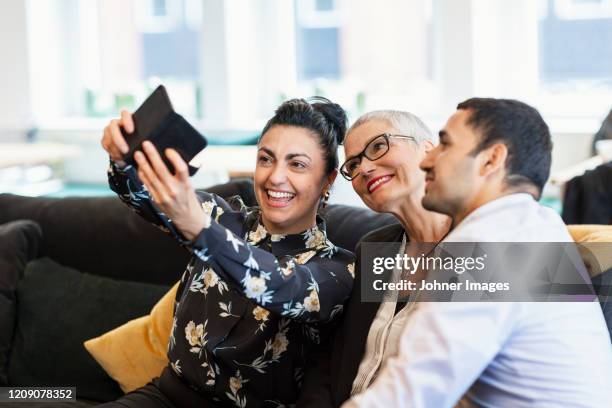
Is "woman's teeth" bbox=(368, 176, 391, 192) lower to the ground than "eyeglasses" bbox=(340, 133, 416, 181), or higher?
lower

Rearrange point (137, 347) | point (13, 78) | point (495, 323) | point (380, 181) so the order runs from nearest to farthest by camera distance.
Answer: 1. point (495, 323)
2. point (380, 181)
3. point (137, 347)
4. point (13, 78)

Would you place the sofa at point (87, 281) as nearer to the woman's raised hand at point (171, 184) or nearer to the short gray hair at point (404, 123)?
the short gray hair at point (404, 123)

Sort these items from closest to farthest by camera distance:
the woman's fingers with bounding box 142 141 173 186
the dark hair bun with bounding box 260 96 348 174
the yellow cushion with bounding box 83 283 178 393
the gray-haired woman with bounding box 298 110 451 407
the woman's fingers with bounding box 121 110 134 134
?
the woman's fingers with bounding box 142 141 173 186, the woman's fingers with bounding box 121 110 134 134, the gray-haired woman with bounding box 298 110 451 407, the dark hair bun with bounding box 260 96 348 174, the yellow cushion with bounding box 83 283 178 393

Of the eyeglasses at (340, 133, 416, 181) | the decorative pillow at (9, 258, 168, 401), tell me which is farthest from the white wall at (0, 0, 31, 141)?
the eyeglasses at (340, 133, 416, 181)

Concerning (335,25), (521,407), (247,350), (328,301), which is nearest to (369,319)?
(328,301)

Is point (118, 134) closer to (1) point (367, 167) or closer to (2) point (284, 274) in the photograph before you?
(2) point (284, 274)

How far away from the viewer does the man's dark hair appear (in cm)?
138

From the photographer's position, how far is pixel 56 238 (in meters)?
2.90

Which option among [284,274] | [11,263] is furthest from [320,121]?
[11,263]

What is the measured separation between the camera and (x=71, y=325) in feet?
8.77

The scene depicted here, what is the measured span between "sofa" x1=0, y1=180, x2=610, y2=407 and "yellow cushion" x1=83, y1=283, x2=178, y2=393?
8 centimetres

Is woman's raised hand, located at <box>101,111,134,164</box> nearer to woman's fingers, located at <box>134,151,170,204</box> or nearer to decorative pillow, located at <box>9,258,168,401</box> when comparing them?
woman's fingers, located at <box>134,151,170,204</box>

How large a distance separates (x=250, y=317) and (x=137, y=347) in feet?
2.00

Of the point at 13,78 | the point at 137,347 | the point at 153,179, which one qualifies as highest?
the point at 13,78
